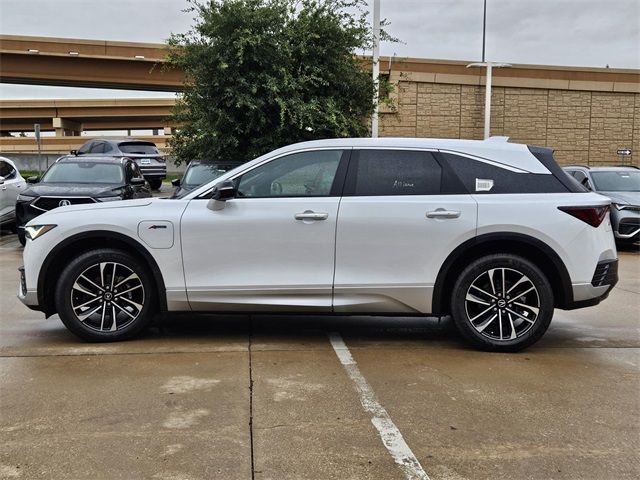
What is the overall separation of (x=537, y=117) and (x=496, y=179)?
23.6 meters

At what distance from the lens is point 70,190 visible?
35.9ft

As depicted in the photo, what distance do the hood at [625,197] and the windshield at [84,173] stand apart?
9.90m

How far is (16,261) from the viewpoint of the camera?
402 inches

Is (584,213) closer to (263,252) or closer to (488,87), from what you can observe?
(263,252)

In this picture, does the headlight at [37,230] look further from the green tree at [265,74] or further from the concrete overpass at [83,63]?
the concrete overpass at [83,63]

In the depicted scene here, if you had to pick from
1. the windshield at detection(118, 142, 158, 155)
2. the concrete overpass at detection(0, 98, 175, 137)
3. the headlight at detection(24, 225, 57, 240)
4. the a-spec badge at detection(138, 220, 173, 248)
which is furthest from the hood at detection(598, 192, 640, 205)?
the concrete overpass at detection(0, 98, 175, 137)

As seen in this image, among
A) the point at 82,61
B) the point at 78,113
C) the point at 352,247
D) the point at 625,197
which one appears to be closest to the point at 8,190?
the point at 352,247

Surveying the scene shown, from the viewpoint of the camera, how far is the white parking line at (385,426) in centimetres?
318

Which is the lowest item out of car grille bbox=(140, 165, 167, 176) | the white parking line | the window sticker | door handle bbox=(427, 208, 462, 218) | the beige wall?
the white parking line

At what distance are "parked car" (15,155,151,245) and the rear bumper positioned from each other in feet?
27.2

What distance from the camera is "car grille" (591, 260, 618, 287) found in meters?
5.12

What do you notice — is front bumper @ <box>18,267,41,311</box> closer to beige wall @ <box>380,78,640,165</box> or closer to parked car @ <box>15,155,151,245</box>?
parked car @ <box>15,155,151,245</box>

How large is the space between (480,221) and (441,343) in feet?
3.92

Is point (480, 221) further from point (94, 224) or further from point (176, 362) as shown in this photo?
point (94, 224)
